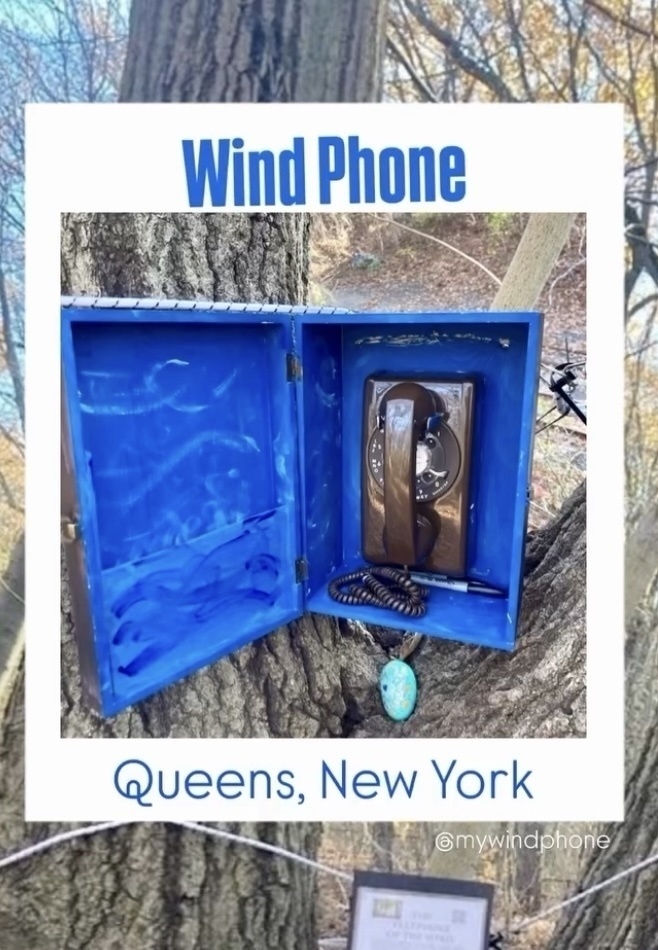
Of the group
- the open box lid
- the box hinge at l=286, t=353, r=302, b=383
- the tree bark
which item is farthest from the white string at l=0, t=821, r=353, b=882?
the tree bark

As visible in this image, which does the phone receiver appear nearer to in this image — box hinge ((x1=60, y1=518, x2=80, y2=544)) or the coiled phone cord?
the coiled phone cord

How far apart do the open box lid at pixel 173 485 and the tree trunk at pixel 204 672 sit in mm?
93

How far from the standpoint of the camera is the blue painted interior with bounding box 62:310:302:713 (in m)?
1.17

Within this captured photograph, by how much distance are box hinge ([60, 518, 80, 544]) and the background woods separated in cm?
18

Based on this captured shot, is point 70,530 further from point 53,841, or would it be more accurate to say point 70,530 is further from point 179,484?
point 53,841

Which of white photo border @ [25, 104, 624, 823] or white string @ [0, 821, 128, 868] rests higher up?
white photo border @ [25, 104, 624, 823]

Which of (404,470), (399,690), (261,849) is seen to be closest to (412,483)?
(404,470)

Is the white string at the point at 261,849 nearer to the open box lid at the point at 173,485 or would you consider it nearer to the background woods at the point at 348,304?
the background woods at the point at 348,304

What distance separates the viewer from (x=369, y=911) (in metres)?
1.41

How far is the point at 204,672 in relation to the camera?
1.40 meters

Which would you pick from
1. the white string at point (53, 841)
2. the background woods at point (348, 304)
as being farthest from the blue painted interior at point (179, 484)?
the white string at point (53, 841)

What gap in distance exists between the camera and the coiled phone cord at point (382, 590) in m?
1.40

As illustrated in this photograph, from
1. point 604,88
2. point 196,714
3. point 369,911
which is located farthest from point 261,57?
point 369,911

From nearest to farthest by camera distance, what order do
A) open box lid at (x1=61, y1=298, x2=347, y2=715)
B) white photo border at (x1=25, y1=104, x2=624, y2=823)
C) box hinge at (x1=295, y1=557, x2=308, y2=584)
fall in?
open box lid at (x1=61, y1=298, x2=347, y2=715)
white photo border at (x1=25, y1=104, x2=624, y2=823)
box hinge at (x1=295, y1=557, x2=308, y2=584)
